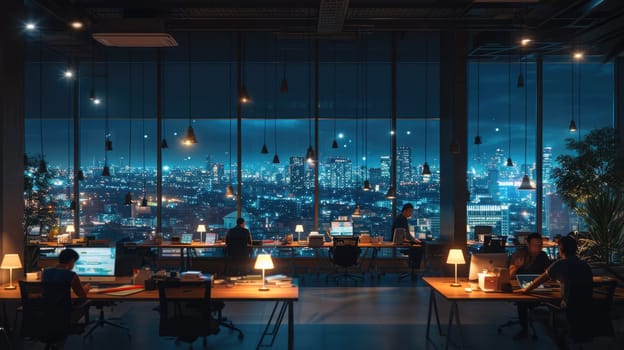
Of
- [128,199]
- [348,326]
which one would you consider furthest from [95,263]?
[128,199]

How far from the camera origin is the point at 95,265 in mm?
6508

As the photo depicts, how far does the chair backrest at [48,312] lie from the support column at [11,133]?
66.8 inches

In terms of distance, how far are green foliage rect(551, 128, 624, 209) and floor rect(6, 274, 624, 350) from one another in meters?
3.54

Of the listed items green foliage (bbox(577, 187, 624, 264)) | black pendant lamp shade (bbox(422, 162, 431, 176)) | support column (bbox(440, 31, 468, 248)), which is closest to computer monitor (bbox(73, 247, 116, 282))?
support column (bbox(440, 31, 468, 248))

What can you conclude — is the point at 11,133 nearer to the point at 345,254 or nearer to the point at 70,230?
the point at 70,230

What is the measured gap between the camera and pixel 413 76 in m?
12.0

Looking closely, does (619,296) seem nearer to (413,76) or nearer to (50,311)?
(50,311)

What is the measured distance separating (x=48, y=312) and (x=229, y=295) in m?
1.82

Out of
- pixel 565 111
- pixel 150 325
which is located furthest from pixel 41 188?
pixel 565 111

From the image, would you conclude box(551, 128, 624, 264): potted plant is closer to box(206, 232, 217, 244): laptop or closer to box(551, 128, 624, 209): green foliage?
box(551, 128, 624, 209): green foliage

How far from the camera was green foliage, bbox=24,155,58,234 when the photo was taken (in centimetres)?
1088

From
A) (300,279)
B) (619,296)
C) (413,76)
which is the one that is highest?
(413,76)

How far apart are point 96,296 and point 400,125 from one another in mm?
8045

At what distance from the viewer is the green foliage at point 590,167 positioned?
Result: 10.2 meters
